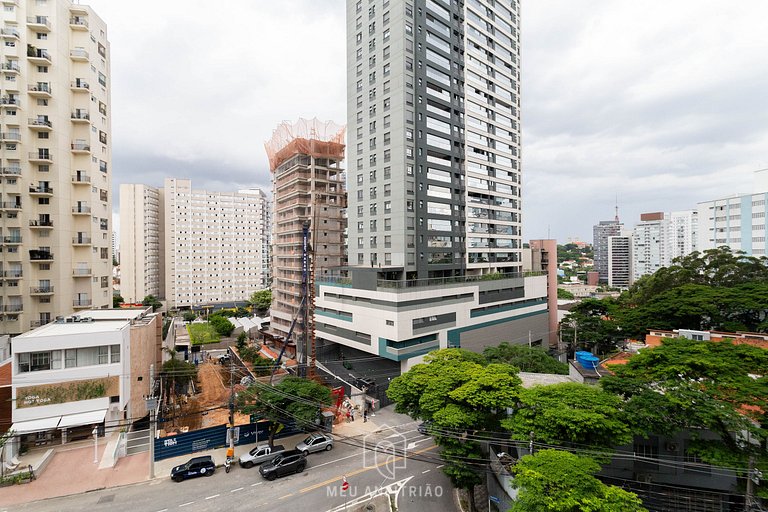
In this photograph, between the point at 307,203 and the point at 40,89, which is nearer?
the point at 40,89

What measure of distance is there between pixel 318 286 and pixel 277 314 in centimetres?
1707

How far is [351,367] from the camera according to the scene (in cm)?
4066

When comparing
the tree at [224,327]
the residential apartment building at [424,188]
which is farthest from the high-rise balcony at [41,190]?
the tree at [224,327]

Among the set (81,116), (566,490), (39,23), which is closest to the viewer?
(566,490)

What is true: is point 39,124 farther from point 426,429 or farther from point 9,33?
point 426,429

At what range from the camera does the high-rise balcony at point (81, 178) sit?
38325mm

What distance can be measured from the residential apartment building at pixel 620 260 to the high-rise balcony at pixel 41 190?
17396 cm

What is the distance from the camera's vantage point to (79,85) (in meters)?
39.0

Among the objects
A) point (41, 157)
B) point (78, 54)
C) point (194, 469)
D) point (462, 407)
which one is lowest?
point (194, 469)

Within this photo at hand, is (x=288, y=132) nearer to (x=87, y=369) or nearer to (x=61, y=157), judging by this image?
(x=61, y=157)

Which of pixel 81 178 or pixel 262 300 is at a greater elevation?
pixel 81 178

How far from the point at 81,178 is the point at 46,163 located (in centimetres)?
299
